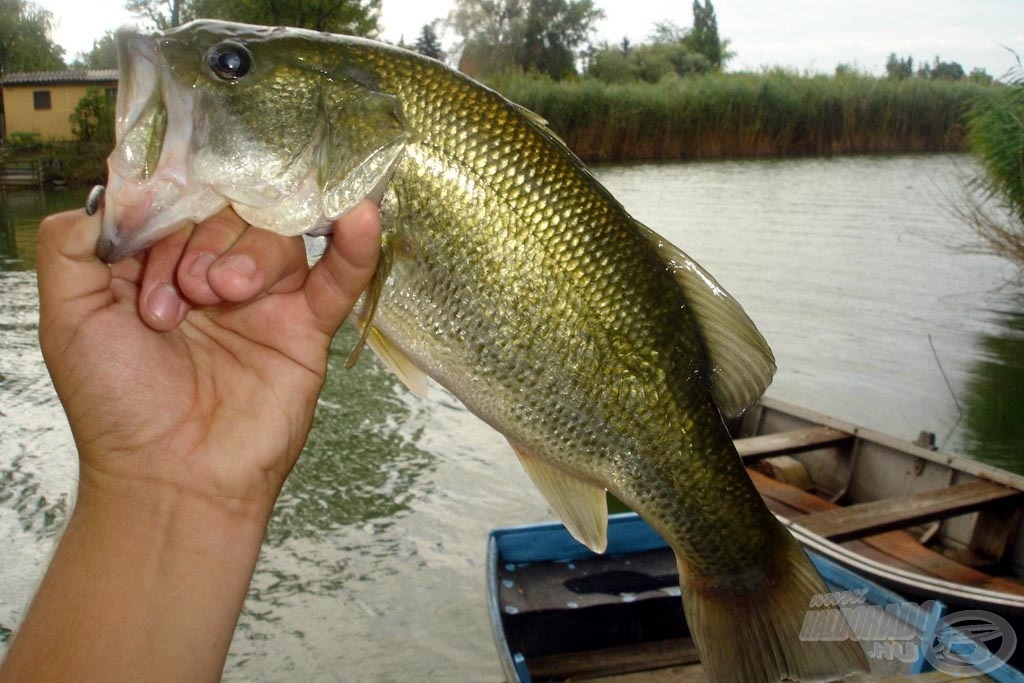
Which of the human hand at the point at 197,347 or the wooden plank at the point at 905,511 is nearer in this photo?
the human hand at the point at 197,347

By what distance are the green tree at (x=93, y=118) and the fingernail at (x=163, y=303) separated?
121 feet

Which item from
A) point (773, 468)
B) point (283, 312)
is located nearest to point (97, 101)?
point (773, 468)

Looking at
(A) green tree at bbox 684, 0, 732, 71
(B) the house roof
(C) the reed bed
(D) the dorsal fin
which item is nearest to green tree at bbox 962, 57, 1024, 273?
(D) the dorsal fin

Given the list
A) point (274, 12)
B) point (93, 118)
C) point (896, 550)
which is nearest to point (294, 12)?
point (274, 12)

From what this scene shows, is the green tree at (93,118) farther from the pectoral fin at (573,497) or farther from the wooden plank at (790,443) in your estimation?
the pectoral fin at (573,497)

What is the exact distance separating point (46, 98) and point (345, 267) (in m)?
41.6

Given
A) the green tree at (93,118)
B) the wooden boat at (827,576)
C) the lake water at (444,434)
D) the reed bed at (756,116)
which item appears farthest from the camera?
the green tree at (93,118)

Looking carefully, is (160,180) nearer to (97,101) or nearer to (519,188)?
(519,188)

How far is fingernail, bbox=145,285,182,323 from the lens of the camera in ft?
5.22

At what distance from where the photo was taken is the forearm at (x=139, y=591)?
1.49 metres

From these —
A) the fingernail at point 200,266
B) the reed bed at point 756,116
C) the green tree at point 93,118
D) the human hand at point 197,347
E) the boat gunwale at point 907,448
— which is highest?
the reed bed at point 756,116

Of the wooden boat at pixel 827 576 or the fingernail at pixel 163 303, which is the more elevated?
the fingernail at pixel 163 303

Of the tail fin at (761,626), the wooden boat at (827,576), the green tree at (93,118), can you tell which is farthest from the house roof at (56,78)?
the tail fin at (761,626)

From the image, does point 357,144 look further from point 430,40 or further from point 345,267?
point 430,40
